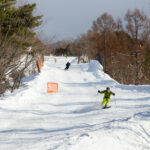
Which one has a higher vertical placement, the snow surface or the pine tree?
→ the pine tree

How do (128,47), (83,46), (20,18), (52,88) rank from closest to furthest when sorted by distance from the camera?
(20,18) < (52,88) < (128,47) < (83,46)

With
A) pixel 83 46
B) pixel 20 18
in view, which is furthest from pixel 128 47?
pixel 20 18

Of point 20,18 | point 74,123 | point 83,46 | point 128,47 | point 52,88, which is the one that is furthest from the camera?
point 83,46

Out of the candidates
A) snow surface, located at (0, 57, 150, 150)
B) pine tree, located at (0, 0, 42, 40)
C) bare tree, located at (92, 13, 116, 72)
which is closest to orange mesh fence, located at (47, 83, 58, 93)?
snow surface, located at (0, 57, 150, 150)

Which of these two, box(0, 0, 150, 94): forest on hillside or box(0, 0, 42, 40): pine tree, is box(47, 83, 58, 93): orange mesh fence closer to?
box(0, 0, 150, 94): forest on hillside

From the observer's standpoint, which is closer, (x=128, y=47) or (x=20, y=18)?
(x=20, y=18)

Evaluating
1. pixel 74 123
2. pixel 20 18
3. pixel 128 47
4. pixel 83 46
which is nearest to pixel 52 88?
pixel 20 18

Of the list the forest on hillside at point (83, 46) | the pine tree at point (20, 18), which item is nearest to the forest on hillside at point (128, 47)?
the forest on hillside at point (83, 46)

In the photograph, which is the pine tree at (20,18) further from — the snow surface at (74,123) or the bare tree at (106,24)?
the bare tree at (106,24)

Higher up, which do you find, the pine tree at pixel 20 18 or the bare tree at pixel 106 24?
the bare tree at pixel 106 24

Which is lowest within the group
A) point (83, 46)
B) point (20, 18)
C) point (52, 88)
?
point (52, 88)

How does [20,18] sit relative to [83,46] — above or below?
below

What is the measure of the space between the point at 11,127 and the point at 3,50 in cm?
334

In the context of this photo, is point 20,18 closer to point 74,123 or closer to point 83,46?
point 74,123
